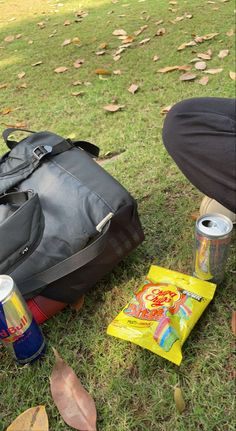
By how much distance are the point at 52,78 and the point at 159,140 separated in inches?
49.2

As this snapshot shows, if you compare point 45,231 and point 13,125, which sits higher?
point 45,231

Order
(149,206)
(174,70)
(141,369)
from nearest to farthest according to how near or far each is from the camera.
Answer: (141,369), (149,206), (174,70)

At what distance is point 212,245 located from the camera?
133 centimetres

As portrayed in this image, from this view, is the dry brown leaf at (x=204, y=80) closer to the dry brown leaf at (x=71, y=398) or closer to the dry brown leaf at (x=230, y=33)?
the dry brown leaf at (x=230, y=33)

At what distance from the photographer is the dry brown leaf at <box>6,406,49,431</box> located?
1158 millimetres

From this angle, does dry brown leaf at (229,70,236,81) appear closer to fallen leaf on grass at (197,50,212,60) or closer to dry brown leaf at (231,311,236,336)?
fallen leaf on grass at (197,50,212,60)

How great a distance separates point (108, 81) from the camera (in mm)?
2818

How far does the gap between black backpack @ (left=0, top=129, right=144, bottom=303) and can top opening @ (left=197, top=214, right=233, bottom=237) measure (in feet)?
0.84

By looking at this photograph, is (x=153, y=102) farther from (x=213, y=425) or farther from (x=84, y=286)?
(x=213, y=425)

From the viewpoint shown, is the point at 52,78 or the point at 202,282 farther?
the point at 52,78

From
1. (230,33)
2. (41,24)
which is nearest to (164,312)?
(230,33)

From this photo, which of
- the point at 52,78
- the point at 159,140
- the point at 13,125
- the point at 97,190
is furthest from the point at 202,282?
the point at 52,78

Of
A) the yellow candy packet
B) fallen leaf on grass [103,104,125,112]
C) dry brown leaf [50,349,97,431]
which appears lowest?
dry brown leaf [50,349,97,431]

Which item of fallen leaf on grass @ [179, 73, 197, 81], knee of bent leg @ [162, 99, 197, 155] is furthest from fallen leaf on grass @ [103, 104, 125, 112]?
knee of bent leg @ [162, 99, 197, 155]
